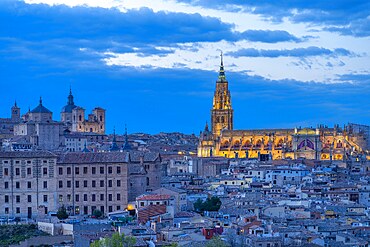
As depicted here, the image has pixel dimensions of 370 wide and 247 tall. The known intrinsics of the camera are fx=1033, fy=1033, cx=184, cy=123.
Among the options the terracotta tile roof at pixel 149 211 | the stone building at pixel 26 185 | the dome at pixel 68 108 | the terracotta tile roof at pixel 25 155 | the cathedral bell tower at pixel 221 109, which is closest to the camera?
the terracotta tile roof at pixel 149 211

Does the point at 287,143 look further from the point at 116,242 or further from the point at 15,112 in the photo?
the point at 116,242

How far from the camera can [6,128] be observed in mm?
156500

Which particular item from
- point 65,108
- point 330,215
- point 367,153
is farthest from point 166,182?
point 65,108

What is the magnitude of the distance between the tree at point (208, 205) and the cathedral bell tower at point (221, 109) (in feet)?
335

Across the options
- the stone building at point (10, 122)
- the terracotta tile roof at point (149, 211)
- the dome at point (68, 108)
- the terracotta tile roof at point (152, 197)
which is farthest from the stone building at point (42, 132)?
the terracotta tile roof at point (149, 211)

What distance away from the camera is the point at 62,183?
6944cm

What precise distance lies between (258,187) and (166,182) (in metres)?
8.74

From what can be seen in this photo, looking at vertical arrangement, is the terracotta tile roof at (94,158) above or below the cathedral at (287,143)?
below

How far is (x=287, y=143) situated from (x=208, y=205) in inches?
3438

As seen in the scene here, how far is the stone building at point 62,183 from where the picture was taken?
68.5 m

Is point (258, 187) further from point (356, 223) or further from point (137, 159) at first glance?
point (356, 223)

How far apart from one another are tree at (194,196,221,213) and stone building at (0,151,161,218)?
15.7ft

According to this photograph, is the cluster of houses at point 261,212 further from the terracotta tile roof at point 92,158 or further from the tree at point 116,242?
the terracotta tile roof at point 92,158

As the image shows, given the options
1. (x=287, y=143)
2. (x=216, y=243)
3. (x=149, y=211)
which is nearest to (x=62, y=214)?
(x=149, y=211)
